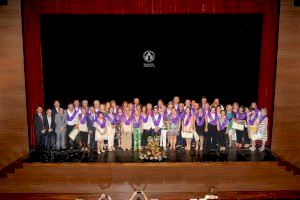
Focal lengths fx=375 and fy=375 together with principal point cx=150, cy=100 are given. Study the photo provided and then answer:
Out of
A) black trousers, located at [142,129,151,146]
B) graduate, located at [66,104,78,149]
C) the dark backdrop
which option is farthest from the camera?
the dark backdrop

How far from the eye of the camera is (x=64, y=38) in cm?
1086

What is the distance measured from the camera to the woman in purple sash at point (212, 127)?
1016 centimetres

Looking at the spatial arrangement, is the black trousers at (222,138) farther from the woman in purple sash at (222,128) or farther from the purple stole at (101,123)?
the purple stole at (101,123)

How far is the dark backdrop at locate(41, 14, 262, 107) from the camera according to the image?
1081 centimetres

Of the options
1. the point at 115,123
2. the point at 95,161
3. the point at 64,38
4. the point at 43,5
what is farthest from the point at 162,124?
the point at 43,5

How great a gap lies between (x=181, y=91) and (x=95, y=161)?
3.58m

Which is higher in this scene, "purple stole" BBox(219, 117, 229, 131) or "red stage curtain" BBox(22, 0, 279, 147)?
"red stage curtain" BBox(22, 0, 279, 147)

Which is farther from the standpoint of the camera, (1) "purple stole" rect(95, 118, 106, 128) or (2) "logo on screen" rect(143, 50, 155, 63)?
(2) "logo on screen" rect(143, 50, 155, 63)

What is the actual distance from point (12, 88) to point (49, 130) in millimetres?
1619

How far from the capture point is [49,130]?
1018 centimetres

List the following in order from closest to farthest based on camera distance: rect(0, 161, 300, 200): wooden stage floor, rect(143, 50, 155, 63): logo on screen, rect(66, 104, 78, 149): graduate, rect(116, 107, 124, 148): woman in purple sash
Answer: rect(0, 161, 300, 200): wooden stage floor → rect(116, 107, 124, 148): woman in purple sash → rect(66, 104, 78, 149): graduate → rect(143, 50, 155, 63): logo on screen

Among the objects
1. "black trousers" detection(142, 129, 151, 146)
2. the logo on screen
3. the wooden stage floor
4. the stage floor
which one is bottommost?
the wooden stage floor

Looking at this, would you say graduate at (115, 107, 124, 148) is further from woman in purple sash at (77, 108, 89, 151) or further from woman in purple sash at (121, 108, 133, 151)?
woman in purple sash at (77, 108, 89, 151)

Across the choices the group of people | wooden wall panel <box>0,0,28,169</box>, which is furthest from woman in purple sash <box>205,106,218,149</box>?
wooden wall panel <box>0,0,28,169</box>
